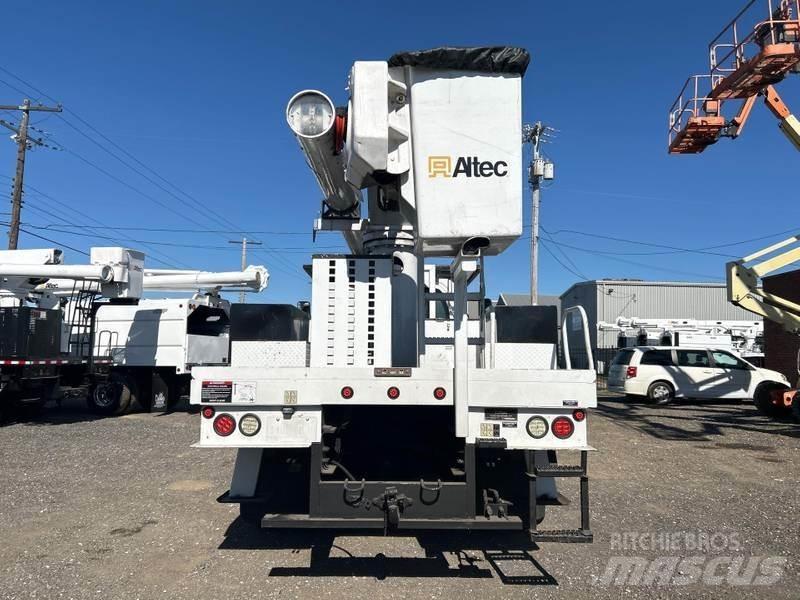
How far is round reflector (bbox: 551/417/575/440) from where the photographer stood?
158 inches

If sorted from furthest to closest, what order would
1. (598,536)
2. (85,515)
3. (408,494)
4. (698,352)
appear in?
1. (698,352)
2. (85,515)
3. (598,536)
4. (408,494)

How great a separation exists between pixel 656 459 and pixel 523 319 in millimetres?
6101

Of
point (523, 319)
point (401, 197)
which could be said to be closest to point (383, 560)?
point (523, 319)

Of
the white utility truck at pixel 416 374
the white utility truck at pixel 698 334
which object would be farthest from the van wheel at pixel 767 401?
the white utility truck at pixel 416 374

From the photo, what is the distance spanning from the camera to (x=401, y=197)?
14.9ft

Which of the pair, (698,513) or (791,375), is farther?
(791,375)

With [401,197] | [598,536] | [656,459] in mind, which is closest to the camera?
[401,197]

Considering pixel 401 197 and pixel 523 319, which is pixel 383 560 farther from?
pixel 401 197

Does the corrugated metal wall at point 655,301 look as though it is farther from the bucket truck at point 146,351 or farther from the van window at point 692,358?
the bucket truck at point 146,351

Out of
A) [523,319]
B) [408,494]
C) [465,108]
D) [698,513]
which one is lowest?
[698,513]

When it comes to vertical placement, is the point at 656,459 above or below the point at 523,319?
below

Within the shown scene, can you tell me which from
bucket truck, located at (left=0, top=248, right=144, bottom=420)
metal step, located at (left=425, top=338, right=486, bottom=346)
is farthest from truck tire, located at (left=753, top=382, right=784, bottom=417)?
bucket truck, located at (left=0, top=248, right=144, bottom=420)

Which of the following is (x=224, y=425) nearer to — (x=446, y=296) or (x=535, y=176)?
(x=446, y=296)

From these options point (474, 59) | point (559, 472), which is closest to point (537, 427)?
point (559, 472)
